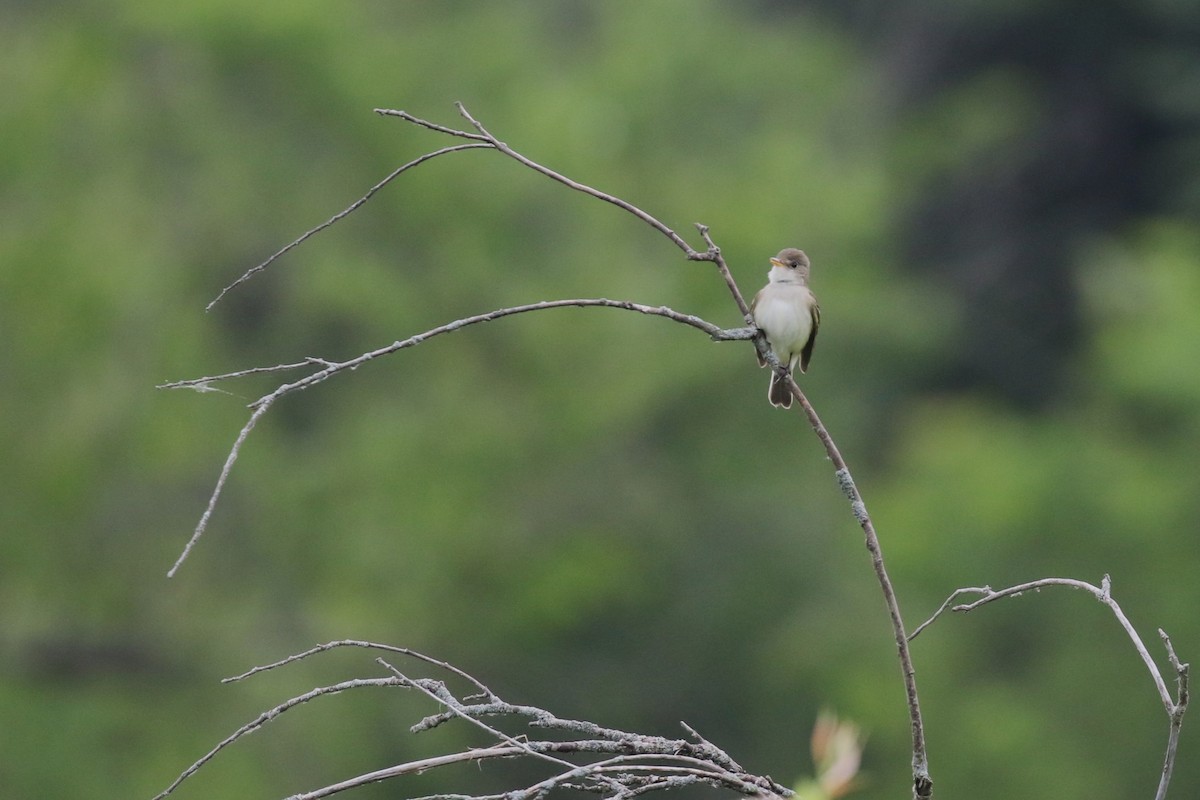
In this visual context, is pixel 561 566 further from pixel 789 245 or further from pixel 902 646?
pixel 902 646

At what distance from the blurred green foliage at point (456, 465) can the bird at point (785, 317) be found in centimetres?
727

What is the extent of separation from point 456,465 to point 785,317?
815cm

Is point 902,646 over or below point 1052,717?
below

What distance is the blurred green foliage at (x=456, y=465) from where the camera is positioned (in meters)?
12.0

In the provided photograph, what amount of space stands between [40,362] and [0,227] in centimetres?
97

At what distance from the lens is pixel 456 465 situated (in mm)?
12930

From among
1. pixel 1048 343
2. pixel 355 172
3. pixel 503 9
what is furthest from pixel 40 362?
pixel 1048 343

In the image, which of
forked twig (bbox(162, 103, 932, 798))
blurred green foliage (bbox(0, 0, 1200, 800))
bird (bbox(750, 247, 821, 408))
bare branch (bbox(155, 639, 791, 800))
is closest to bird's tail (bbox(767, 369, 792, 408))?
bird (bbox(750, 247, 821, 408))

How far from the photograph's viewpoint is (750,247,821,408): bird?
498cm

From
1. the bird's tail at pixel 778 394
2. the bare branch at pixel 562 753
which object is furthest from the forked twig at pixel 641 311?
the bird's tail at pixel 778 394

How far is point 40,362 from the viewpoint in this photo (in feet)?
38.5

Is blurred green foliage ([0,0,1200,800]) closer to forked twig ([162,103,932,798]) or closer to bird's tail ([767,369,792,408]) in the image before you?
bird's tail ([767,369,792,408])

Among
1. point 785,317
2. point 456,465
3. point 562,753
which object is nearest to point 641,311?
point 562,753

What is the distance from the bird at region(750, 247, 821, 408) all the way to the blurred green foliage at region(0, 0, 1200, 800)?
286 inches
